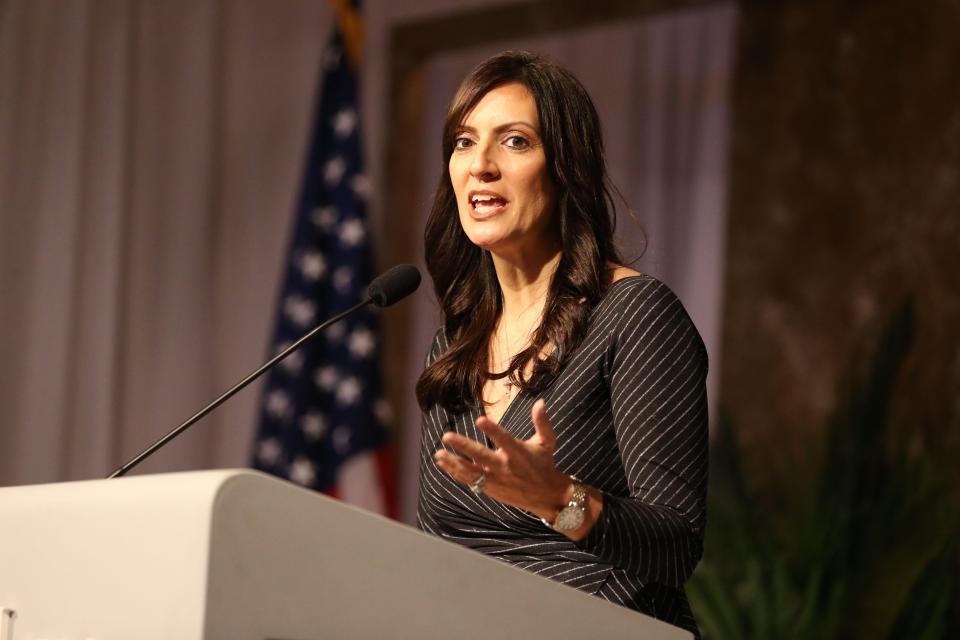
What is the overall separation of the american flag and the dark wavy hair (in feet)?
10.1

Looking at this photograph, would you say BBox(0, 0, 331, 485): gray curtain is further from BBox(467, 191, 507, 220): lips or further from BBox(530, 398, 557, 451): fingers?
BBox(530, 398, 557, 451): fingers

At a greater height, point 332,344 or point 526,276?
point 526,276

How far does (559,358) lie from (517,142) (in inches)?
14.6

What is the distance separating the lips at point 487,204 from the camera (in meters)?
1.88

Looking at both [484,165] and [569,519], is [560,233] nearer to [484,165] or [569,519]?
[484,165]

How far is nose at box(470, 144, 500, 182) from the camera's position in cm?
188

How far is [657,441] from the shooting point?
62.4 inches

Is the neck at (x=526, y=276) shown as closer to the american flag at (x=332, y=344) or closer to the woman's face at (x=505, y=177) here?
the woman's face at (x=505, y=177)

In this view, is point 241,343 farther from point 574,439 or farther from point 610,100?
point 574,439

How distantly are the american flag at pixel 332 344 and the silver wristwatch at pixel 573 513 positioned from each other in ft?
12.2

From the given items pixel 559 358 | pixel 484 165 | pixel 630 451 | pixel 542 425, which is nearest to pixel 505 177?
pixel 484 165

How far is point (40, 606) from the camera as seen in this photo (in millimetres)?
1170

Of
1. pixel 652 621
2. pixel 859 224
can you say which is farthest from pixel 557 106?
pixel 859 224

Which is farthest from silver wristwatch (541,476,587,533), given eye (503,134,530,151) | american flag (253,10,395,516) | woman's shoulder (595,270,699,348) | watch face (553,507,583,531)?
american flag (253,10,395,516)
